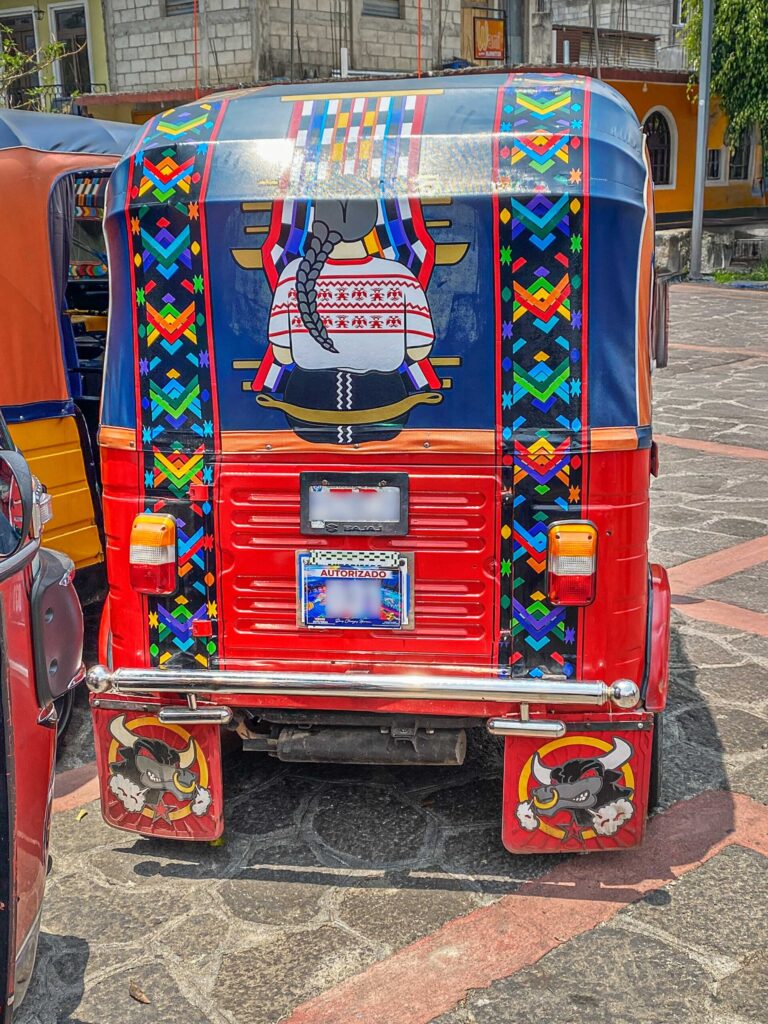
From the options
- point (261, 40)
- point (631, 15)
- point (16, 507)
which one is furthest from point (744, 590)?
point (631, 15)

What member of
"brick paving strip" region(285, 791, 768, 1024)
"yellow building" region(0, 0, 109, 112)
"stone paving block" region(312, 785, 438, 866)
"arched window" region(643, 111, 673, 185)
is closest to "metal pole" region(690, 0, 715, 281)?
"arched window" region(643, 111, 673, 185)

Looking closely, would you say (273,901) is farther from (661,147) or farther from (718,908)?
(661,147)

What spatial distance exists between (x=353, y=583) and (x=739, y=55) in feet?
78.9

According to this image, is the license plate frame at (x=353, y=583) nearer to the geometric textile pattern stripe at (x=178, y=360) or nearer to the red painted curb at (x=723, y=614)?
the geometric textile pattern stripe at (x=178, y=360)

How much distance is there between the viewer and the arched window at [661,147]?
92.1ft

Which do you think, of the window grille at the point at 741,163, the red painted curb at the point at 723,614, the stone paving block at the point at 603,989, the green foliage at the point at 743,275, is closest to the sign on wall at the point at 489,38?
the green foliage at the point at 743,275

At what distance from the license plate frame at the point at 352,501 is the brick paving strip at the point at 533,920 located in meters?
1.30

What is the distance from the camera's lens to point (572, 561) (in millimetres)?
3539

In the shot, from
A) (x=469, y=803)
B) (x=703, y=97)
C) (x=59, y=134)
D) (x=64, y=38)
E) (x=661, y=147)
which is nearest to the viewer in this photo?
(x=469, y=803)

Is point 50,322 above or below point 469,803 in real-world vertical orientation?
above

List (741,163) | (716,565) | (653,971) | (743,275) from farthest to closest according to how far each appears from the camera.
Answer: (741,163) → (743,275) → (716,565) → (653,971)

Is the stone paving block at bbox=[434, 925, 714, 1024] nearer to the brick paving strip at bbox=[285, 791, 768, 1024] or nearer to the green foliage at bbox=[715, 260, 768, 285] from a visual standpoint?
the brick paving strip at bbox=[285, 791, 768, 1024]

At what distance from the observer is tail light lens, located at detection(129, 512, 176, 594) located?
12.1ft

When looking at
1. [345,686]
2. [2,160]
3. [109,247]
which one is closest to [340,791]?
[345,686]
